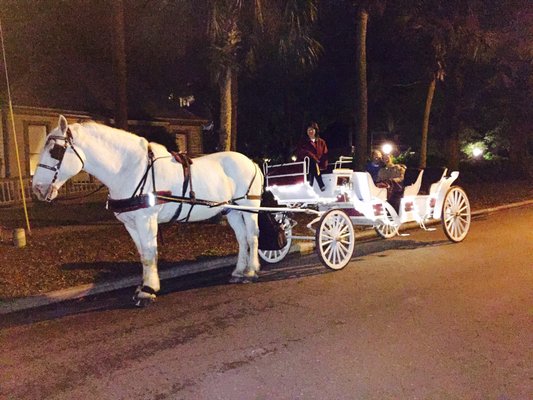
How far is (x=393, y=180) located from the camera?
10.2m

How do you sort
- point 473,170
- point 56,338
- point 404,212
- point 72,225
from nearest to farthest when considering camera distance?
point 56,338 → point 404,212 → point 72,225 → point 473,170

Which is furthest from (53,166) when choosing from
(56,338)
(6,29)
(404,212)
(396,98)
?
(396,98)

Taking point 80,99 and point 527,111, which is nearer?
point 80,99

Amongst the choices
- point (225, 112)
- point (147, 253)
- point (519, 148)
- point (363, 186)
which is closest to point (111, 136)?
point (147, 253)

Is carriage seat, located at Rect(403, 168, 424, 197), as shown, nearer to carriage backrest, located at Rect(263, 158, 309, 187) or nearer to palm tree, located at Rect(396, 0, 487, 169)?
carriage backrest, located at Rect(263, 158, 309, 187)

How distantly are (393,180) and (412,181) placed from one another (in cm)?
57

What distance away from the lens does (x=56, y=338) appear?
5.89 meters

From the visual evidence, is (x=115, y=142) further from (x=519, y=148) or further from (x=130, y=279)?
(x=519, y=148)

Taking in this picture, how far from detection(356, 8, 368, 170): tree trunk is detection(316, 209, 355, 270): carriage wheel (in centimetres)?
788

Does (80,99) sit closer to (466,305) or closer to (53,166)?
(53,166)

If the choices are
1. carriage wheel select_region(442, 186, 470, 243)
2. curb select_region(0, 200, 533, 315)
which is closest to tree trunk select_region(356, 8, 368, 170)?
carriage wheel select_region(442, 186, 470, 243)

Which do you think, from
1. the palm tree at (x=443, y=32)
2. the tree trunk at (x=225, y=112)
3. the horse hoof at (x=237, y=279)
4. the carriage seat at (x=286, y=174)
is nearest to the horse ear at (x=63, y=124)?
the horse hoof at (x=237, y=279)

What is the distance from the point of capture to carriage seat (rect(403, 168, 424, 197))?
10.3 metres

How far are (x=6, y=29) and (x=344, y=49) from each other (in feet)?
49.6
